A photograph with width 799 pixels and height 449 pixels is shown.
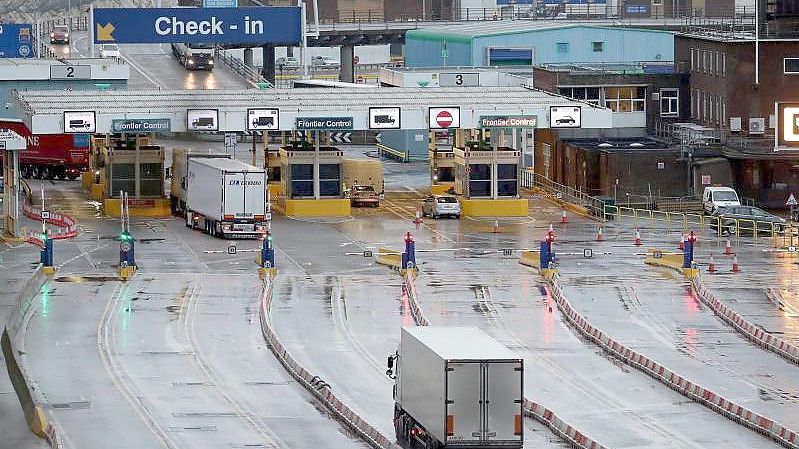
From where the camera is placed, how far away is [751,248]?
241 ft

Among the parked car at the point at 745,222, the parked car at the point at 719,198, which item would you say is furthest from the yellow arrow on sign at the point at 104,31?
the parked car at the point at 745,222

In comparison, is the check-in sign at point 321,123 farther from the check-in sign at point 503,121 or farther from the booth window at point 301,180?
the check-in sign at point 503,121

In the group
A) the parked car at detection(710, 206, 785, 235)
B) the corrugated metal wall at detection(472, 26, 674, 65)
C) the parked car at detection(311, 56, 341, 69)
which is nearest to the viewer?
the parked car at detection(710, 206, 785, 235)

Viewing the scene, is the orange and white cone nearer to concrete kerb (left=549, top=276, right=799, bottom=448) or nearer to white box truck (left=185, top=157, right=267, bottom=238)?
concrete kerb (left=549, top=276, right=799, bottom=448)

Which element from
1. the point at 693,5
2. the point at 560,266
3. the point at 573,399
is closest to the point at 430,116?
the point at 560,266

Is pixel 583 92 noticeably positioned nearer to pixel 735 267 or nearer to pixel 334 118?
pixel 334 118

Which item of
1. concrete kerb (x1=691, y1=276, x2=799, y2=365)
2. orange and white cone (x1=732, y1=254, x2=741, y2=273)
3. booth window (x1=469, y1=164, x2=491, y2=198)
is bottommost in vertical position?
concrete kerb (x1=691, y1=276, x2=799, y2=365)

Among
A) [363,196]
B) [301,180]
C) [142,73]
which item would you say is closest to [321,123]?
[301,180]

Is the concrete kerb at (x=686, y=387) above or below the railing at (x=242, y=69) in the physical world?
below

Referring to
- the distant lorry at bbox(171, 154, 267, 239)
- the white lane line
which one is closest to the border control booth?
the distant lorry at bbox(171, 154, 267, 239)

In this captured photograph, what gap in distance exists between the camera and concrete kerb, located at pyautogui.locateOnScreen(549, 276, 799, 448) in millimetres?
38188

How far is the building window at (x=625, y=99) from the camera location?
102125 mm

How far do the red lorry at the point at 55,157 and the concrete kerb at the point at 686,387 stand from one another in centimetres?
5190

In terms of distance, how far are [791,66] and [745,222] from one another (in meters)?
15.5
